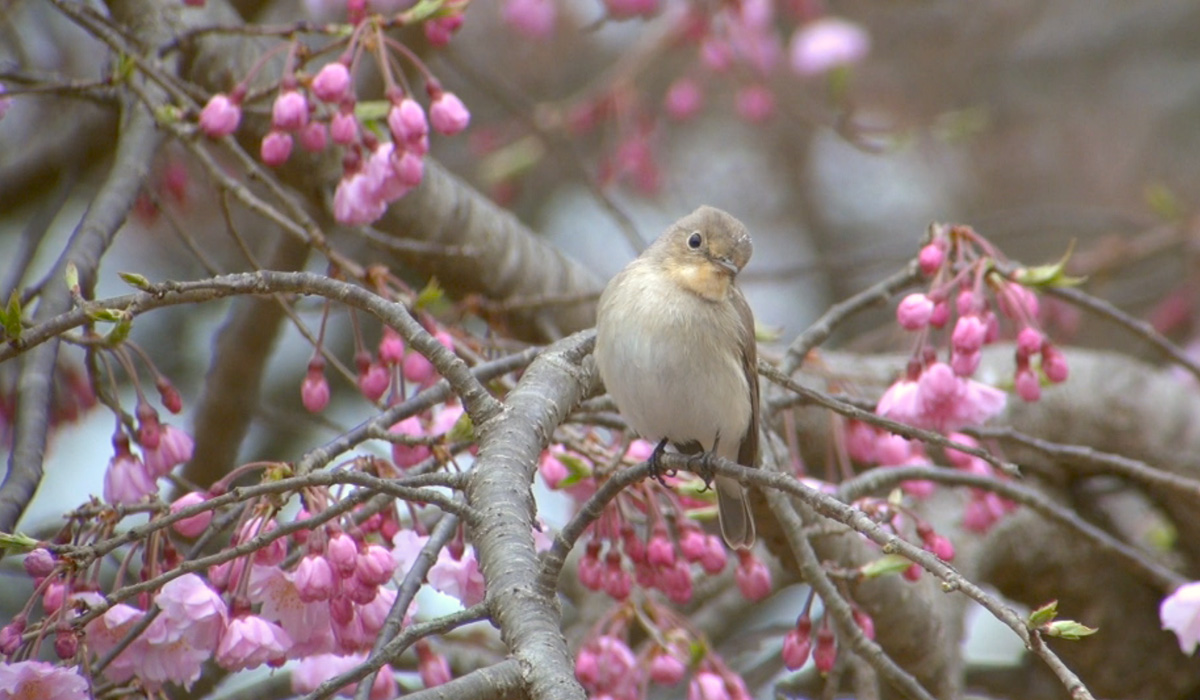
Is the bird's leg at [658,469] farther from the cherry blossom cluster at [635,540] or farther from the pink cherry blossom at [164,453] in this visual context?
the pink cherry blossom at [164,453]

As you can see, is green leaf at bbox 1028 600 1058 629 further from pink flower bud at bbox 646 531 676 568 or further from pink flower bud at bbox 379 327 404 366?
pink flower bud at bbox 379 327 404 366

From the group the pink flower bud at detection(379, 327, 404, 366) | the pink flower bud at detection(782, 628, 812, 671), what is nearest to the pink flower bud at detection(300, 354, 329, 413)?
the pink flower bud at detection(379, 327, 404, 366)

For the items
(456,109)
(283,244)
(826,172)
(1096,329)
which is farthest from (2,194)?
(1096,329)

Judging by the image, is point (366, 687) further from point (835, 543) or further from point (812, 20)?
point (812, 20)

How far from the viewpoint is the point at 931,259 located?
9.41 ft

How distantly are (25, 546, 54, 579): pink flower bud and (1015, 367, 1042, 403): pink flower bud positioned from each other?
6.56 feet

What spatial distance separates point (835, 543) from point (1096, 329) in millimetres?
4242

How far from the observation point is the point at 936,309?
2.82 meters

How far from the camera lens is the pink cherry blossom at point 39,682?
2.00m

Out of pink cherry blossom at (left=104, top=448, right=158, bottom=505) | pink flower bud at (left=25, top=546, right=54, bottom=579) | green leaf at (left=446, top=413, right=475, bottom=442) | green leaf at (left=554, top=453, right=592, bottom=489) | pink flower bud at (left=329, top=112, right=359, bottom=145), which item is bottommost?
pink flower bud at (left=25, top=546, right=54, bottom=579)

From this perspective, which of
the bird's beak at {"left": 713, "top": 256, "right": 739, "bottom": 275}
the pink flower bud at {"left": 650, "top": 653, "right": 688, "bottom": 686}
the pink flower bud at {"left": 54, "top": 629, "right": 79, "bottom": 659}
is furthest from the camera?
the bird's beak at {"left": 713, "top": 256, "right": 739, "bottom": 275}

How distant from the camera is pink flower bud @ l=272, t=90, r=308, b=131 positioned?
274cm

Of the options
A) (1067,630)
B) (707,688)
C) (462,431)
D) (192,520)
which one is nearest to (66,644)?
(192,520)

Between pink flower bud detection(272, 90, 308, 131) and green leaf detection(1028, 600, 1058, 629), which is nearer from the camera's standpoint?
green leaf detection(1028, 600, 1058, 629)
